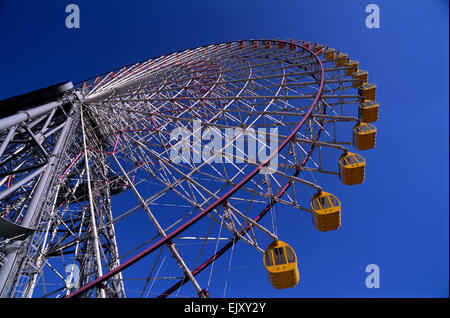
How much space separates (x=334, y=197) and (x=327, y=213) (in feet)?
1.84

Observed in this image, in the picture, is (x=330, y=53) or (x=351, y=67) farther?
(x=330, y=53)

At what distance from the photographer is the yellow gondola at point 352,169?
8.00 m

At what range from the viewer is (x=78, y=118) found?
1058 cm

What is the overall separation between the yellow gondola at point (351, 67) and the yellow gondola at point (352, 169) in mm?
6944

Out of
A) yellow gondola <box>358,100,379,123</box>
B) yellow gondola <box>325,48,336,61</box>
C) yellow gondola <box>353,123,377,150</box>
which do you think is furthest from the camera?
yellow gondola <box>325,48,336,61</box>

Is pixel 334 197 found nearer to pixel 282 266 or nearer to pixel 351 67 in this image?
pixel 282 266

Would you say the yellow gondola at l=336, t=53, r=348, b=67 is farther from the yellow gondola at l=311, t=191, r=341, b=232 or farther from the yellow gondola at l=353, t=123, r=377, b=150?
the yellow gondola at l=311, t=191, r=341, b=232

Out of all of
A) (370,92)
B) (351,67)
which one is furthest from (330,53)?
(370,92)

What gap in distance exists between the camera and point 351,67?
12.8m

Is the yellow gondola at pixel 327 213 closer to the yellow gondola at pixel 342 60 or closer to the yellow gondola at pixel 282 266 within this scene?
the yellow gondola at pixel 282 266

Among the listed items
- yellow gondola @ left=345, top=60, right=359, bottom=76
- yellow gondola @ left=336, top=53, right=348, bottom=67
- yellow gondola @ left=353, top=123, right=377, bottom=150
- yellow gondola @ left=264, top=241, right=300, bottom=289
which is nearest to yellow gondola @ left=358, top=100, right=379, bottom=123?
yellow gondola @ left=353, top=123, right=377, bottom=150

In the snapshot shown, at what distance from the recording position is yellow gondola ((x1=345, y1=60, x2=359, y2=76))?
1297cm
